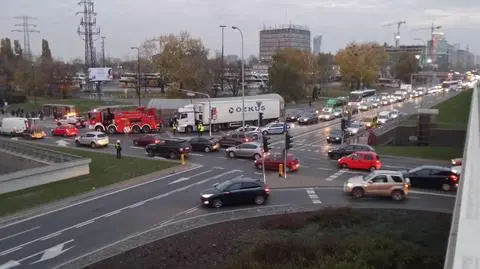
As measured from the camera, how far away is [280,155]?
1192 inches

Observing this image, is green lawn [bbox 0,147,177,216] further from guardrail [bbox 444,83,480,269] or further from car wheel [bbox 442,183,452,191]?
guardrail [bbox 444,83,480,269]

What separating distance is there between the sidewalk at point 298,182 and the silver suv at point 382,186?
2848 millimetres

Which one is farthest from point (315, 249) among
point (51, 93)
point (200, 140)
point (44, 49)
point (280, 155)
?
point (44, 49)

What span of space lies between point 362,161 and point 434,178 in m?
5.82

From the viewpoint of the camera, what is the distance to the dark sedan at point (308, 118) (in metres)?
58.8

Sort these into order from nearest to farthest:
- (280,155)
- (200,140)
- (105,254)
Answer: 1. (105,254)
2. (280,155)
3. (200,140)

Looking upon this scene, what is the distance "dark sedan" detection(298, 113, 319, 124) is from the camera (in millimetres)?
58781

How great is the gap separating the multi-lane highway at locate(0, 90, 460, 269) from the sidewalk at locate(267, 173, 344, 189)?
0.11m

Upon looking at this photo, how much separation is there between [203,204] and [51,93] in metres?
85.5

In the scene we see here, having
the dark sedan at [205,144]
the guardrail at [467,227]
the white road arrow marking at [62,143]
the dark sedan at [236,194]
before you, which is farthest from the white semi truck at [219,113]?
the guardrail at [467,227]

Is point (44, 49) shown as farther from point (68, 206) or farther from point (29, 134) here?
point (68, 206)

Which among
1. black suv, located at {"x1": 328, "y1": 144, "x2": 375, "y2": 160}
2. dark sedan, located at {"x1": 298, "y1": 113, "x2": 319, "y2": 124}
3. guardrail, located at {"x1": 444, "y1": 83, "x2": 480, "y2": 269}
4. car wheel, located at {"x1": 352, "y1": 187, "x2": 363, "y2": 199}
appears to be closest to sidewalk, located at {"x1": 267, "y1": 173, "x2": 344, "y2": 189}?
car wheel, located at {"x1": 352, "y1": 187, "x2": 363, "y2": 199}

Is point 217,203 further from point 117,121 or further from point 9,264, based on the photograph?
point 117,121

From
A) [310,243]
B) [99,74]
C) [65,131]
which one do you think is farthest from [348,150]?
[99,74]
